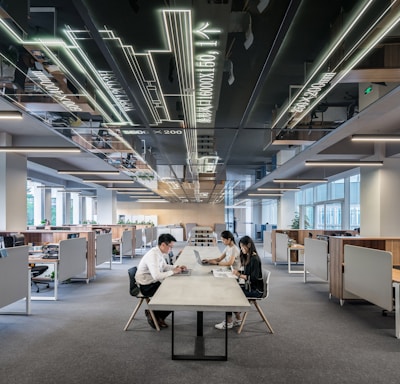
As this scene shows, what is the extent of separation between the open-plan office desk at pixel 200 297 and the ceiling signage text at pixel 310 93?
2.30m

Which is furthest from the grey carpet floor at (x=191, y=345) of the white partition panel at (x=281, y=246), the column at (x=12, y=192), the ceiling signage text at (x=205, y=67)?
the white partition panel at (x=281, y=246)

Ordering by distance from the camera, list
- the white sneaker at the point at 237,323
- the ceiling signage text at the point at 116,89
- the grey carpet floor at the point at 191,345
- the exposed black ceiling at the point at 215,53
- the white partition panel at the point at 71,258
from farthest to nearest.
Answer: the white partition panel at the point at 71,258 < the white sneaker at the point at 237,323 < the ceiling signage text at the point at 116,89 < the grey carpet floor at the point at 191,345 < the exposed black ceiling at the point at 215,53

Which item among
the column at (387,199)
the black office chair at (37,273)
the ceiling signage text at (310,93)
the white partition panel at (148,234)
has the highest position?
the ceiling signage text at (310,93)

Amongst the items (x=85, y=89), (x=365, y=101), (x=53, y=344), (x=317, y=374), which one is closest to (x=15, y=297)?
(x=53, y=344)

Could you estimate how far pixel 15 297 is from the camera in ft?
16.2

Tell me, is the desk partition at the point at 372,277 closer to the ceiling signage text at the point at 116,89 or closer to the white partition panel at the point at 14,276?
the ceiling signage text at the point at 116,89

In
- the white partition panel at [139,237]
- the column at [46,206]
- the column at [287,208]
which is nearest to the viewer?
the white partition panel at [139,237]

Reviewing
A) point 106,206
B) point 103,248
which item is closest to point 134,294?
point 103,248

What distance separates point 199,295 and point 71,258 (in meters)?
4.46

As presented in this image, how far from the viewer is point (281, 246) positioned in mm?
10531

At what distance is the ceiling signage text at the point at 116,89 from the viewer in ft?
12.2

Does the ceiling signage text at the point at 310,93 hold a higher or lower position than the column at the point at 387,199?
higher

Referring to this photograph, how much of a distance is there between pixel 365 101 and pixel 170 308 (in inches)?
147

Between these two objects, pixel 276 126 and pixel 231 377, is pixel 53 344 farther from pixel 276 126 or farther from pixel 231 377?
pixel 276 126
